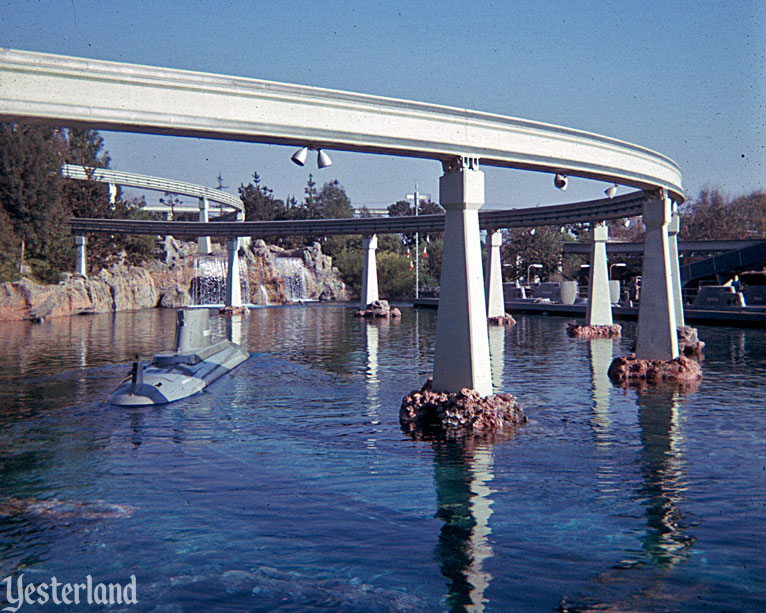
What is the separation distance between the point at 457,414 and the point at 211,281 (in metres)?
85.6

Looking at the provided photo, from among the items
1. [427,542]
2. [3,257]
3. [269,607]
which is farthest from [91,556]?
[3,257]

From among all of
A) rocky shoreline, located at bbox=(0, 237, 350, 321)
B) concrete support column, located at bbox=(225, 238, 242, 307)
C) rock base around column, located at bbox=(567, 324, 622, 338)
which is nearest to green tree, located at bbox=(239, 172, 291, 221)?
rocky shoreline, located at bbox=(0, 237, 350, 321)

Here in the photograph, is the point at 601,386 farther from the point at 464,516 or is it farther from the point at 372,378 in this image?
the point at 464,516

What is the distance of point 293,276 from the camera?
10912cm

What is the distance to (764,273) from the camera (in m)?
73.2

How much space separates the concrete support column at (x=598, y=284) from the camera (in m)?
44.9

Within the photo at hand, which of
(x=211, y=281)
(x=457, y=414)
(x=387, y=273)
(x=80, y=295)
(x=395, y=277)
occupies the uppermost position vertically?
(x=387, y=273)

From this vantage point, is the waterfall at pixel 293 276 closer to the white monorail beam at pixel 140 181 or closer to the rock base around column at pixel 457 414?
the white monorail beam at pixel 140 181

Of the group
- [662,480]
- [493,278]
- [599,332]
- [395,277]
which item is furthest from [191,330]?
[395,277]

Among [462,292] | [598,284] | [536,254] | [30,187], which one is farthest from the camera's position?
[536,254]

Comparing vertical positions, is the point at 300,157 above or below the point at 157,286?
below

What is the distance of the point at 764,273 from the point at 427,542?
73.2 m

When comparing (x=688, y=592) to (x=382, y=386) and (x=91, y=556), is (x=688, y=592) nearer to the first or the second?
(x=91, y=556)

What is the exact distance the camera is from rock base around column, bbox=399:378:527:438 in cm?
1856
